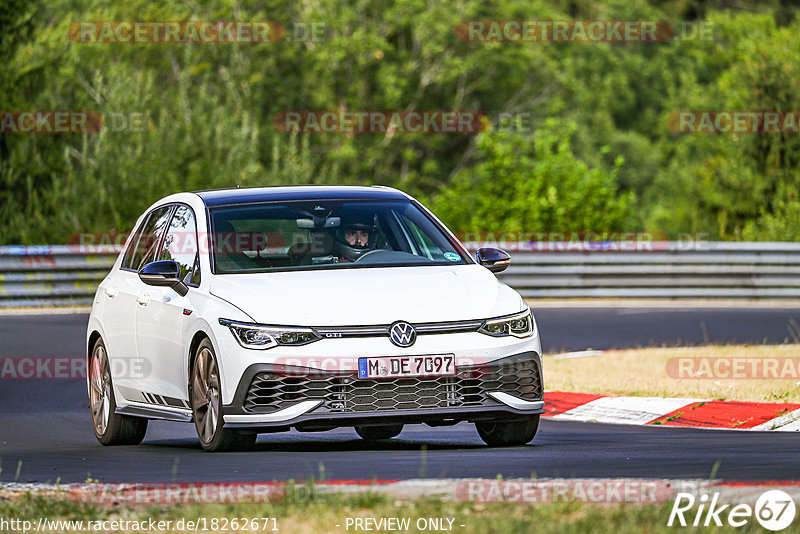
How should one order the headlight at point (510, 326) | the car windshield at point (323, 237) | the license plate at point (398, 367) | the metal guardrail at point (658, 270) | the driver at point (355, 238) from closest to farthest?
the license plate at point (398, 367) → the headlight at point (510, 326) → the car windshield at point (323, 237) → the driver at point (355, 238) → the metal guardrail at point (658, 270)

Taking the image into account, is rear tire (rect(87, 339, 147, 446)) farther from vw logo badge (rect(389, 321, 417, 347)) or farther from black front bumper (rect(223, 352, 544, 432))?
vw logo badge (rect(389, 321, 417, 347))

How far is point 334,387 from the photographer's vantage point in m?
9.04

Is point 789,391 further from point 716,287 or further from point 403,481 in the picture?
point 716,287

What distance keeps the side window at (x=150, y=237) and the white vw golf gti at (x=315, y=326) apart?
47 mm

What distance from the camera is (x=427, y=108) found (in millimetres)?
55469

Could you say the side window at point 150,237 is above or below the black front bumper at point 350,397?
above

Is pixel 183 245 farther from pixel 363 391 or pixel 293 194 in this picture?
pixel 363 391

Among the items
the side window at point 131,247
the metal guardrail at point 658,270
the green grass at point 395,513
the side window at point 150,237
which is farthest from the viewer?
the metal guardrail at point 658,270

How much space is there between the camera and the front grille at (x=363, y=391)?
9.03 m

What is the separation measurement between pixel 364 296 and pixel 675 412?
12.0 feet

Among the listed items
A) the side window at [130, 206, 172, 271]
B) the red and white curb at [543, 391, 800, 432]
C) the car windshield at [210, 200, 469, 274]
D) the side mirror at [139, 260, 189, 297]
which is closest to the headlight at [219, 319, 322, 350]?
the car windshield at [210, 200, 469, 274]

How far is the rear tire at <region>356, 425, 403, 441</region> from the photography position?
11000 millimetres

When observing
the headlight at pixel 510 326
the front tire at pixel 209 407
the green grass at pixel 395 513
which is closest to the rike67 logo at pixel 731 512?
the green grass at pixel 395 513

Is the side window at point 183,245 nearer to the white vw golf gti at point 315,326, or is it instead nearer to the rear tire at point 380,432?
the white vw golf gti at point 315,326
